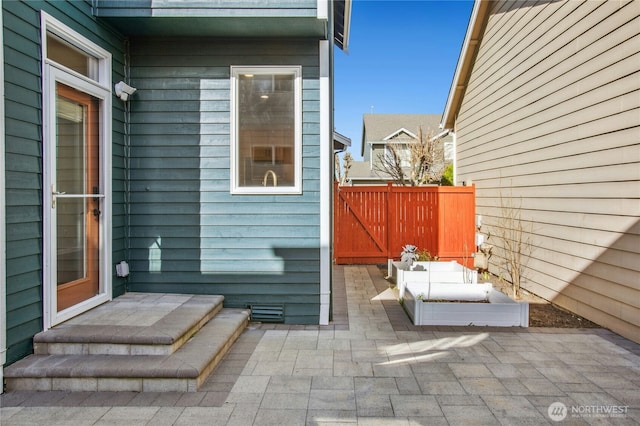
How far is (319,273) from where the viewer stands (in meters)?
4.43

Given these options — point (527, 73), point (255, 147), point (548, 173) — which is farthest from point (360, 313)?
point (527, 73)

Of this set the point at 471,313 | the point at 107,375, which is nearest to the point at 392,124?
the point at 471,313

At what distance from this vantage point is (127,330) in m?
3.27

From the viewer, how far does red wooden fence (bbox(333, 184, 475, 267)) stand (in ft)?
27.3

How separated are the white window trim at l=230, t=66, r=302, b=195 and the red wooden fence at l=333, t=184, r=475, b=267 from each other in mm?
3962

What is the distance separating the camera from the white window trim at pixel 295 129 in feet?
14.5

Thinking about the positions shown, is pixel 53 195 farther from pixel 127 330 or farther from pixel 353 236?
pixel 353 236

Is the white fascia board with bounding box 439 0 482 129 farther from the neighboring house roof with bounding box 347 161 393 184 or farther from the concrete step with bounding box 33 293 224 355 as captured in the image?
the neighboring house roof with bounding box 347 161 393 184

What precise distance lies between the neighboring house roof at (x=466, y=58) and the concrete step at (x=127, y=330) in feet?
23.1

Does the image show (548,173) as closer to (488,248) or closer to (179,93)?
(488,248)

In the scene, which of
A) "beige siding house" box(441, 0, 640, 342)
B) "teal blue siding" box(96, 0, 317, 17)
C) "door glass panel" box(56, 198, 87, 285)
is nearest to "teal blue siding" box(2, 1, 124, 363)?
"door glass panel" box(56, 198, 87, 285)

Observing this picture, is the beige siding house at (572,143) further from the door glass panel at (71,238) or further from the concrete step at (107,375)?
the door glass panel at (71,238)

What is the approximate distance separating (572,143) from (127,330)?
5031 millimetres

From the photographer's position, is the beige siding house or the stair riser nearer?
the stair riser
